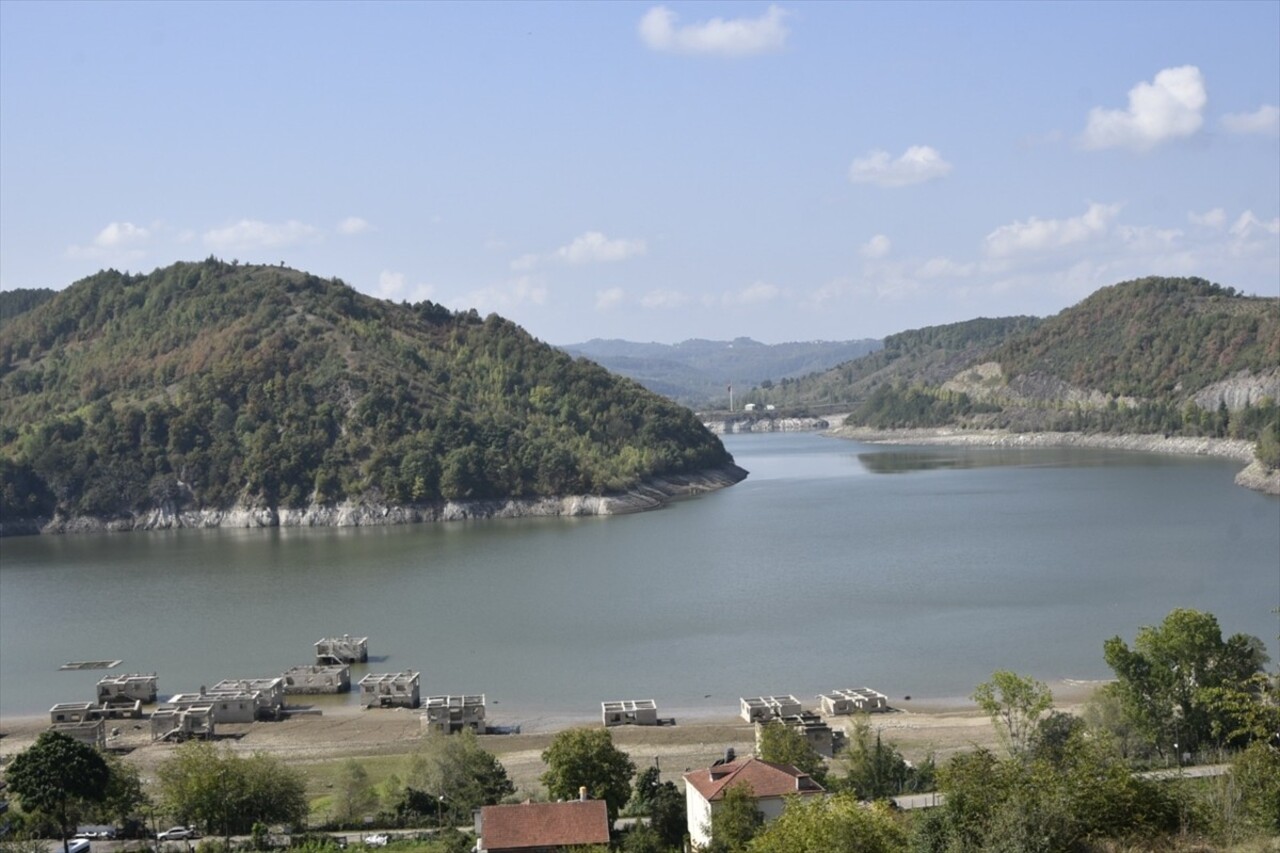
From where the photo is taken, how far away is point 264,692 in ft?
91.2

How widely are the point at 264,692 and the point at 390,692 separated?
2.43m

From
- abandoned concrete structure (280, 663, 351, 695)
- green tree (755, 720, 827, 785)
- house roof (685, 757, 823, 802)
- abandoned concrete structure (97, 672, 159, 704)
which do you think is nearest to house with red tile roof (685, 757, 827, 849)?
house roof (685, 757, 823, 802)

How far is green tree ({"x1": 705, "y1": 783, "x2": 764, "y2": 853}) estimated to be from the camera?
15.0m

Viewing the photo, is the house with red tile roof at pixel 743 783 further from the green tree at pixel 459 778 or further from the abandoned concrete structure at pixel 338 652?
the abandoned concrete structure at pixel 338 652

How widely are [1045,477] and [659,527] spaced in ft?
94.3

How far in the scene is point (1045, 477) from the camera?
77.8 m

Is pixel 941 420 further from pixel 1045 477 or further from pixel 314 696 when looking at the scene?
pixel 314 696

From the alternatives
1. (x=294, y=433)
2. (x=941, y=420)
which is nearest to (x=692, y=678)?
(x=294, y=433)

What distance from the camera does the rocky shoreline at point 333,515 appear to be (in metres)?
65.4

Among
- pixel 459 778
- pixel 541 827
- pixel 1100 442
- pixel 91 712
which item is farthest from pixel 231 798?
pixel 1100 442

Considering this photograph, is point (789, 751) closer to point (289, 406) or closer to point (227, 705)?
point (227, 705)

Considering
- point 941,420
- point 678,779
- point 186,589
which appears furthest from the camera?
point 941,420

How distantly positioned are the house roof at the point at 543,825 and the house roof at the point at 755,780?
Answer: 1.24 meters

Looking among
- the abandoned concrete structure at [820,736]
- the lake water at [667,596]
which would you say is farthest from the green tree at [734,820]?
the lake water at [667,596]
